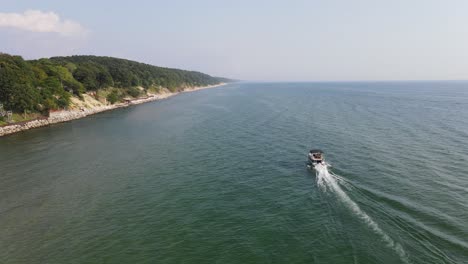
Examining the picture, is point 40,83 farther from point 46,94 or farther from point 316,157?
point 316,157

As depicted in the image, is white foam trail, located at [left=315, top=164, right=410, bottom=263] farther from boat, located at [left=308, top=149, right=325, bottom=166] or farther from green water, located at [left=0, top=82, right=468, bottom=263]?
boat, located at [left=308, top=149, right=325, bottom=166]

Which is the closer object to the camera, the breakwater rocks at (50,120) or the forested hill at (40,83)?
the breakwater rocks at (50,120)

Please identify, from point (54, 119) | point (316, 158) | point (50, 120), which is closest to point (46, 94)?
point (54, 119)

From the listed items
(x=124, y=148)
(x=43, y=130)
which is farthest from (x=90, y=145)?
(x=43, y=130)

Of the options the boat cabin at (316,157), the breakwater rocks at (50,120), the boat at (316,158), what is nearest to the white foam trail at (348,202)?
the boat at (316,158)

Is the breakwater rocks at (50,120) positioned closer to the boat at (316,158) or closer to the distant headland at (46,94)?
the distant headland at (46,94)

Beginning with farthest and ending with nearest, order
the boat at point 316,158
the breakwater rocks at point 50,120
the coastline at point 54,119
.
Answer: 1. the coastline at point 54,119
2. the breakwater rocks at point 50,120
3. the boat at point 316,158
